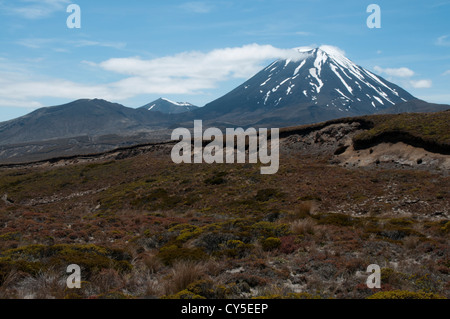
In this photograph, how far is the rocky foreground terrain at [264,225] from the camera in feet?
26.9

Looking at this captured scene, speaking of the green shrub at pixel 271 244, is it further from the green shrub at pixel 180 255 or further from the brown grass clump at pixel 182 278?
the brown grass clump at pixel 182 278

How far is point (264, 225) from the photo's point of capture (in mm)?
14586

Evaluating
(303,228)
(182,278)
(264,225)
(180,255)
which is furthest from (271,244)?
(182,278)

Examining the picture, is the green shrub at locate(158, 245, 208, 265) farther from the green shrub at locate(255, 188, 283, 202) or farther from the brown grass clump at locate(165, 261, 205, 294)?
the green shrub at locate(255, 188, 283, 202)

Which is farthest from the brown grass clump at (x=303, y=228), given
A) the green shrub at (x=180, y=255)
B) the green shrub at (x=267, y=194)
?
the green shrub at (x=267, y=194)

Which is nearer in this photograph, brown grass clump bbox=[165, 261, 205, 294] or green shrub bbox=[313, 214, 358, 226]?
brown grass clump bbox=[165, 261, 205, 294]

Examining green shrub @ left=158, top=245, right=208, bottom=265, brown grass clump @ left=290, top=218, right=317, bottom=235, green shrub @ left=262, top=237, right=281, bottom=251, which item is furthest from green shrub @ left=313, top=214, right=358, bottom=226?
green shrub @ left=158, top=245, right=208, bottom=265

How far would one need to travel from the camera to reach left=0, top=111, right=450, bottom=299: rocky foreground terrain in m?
8.21
